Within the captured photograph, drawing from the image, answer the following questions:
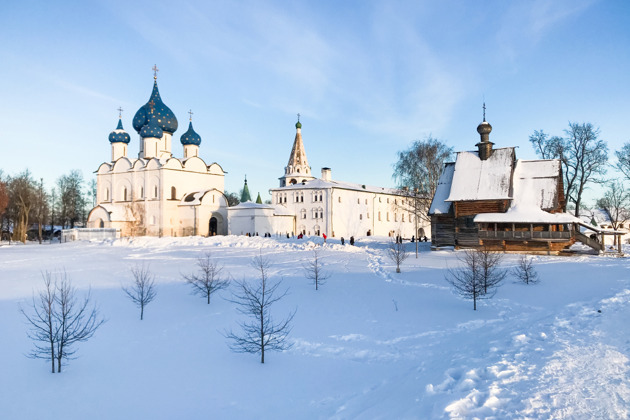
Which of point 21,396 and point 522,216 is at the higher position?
point 522,216

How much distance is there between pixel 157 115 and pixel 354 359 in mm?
42212

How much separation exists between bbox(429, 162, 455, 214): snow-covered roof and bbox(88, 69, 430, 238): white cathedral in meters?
9.87

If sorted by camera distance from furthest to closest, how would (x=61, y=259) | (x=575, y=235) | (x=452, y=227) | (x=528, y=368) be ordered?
1. (x=452, y=227)
2. (x=575, y=235)
3. (x=61, y=259)
4. (x=528, y=368)

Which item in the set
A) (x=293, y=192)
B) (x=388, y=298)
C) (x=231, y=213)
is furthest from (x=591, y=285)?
(x=293, y=192)

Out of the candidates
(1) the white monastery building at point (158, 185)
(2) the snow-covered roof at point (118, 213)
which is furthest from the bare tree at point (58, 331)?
(2) the snow-covered roof at point (118, 213)

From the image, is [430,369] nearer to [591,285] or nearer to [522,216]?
[591,285]

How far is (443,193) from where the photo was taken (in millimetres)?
25656

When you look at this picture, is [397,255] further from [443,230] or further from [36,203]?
[36,203]

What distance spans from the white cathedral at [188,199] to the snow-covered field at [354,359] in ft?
86.4

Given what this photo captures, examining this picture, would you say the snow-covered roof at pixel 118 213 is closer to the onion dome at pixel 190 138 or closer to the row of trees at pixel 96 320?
the onion dome at pixel 190 138

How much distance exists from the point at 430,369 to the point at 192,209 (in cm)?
3688

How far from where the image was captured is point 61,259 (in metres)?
20.5

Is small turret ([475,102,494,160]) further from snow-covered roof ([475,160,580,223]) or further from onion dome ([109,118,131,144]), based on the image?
onion dome ([109,118,131,144])

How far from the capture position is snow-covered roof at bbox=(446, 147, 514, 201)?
76.4 ft
